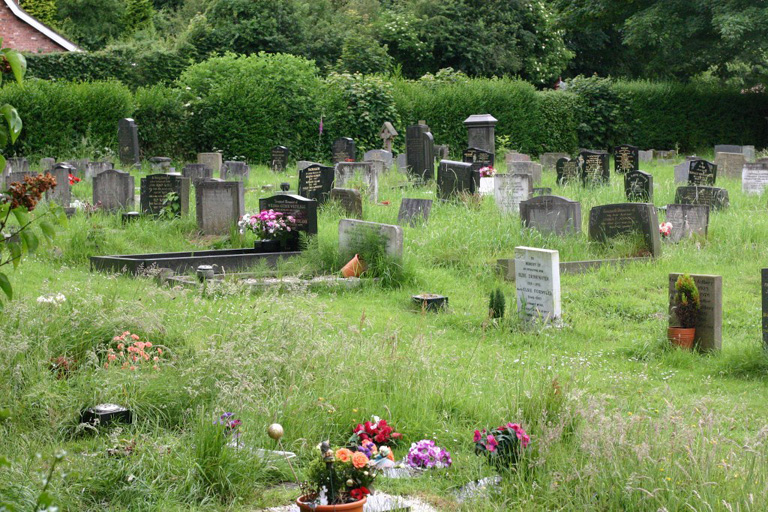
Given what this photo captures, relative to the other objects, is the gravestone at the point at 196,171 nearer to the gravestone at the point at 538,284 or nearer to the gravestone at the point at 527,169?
the gravestone at the point at 527,169

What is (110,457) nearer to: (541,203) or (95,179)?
(541,203)

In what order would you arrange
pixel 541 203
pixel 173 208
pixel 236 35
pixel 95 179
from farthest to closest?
1. pixel 236 35
2. pixel 95 179
3. pixel 173 208
4. pixel 541 203

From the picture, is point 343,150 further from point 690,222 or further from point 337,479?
point 337,479

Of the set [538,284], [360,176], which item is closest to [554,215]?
[538,284]

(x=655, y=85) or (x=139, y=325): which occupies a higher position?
(x=655, y=85)

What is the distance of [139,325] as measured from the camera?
7.16 meters

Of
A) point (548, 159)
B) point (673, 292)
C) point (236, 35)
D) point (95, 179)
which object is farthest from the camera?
point (236, 35)

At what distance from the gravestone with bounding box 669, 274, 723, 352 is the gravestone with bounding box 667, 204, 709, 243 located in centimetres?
535

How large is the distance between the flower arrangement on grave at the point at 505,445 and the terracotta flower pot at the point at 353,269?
20.9ft

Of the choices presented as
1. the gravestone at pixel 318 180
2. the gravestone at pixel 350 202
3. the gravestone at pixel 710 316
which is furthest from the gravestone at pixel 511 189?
the gravestone at pixel 710 316

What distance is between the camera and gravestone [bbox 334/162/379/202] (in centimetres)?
1808

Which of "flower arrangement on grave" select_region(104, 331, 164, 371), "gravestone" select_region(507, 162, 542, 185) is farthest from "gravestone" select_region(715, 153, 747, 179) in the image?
"flower arrangement on grave" select_region(104, 331, 164, 371)

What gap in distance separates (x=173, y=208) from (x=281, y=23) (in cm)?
2466

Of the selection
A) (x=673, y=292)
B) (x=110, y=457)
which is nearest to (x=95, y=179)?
(x=673, y=292)
